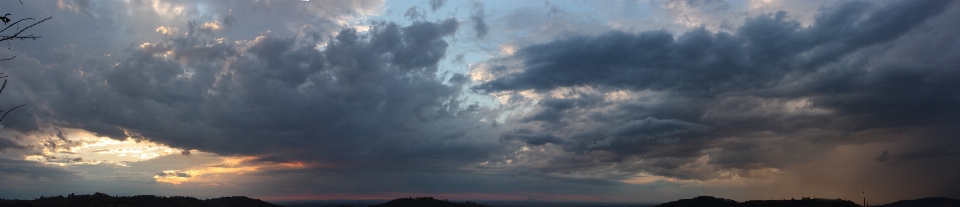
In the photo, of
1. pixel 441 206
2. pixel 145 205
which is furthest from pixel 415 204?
pixel 145 205

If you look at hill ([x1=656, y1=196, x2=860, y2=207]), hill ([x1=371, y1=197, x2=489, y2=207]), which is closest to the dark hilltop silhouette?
hill ([x1=656, y1=196, x2=860, y2=207])

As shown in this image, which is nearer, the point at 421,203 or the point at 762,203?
the point at 762,203

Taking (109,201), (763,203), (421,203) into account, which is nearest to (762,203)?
(763,203)

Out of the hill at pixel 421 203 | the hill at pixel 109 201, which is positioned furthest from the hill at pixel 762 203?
the hill at pixel 109 201

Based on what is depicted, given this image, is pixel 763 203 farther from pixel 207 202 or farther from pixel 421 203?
pixel 207 202

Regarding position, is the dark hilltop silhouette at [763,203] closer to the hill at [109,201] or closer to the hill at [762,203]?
the hill at [762,203]

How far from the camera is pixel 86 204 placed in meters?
118

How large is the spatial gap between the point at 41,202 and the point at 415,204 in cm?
9650

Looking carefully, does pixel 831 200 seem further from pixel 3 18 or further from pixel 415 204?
pixel 3 18

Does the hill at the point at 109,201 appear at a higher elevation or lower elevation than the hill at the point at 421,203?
higher

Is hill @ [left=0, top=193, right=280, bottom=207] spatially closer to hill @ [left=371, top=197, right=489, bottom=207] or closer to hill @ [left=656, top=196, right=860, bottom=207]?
hill @ [left=371, top=197, right=489, bottom=207]

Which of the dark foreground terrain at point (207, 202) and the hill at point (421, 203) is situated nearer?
the dark foreground terrain at point (207, 202)

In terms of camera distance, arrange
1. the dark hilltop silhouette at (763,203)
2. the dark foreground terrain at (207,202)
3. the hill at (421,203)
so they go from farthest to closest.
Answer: the hill at (421,203) < the dark hilltop silhouette at (763,203) < the dark foreground terrain at (207,202)

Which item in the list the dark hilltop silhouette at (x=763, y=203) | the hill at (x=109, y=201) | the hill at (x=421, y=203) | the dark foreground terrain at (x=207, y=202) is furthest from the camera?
the hill at (x=421, y=203)
